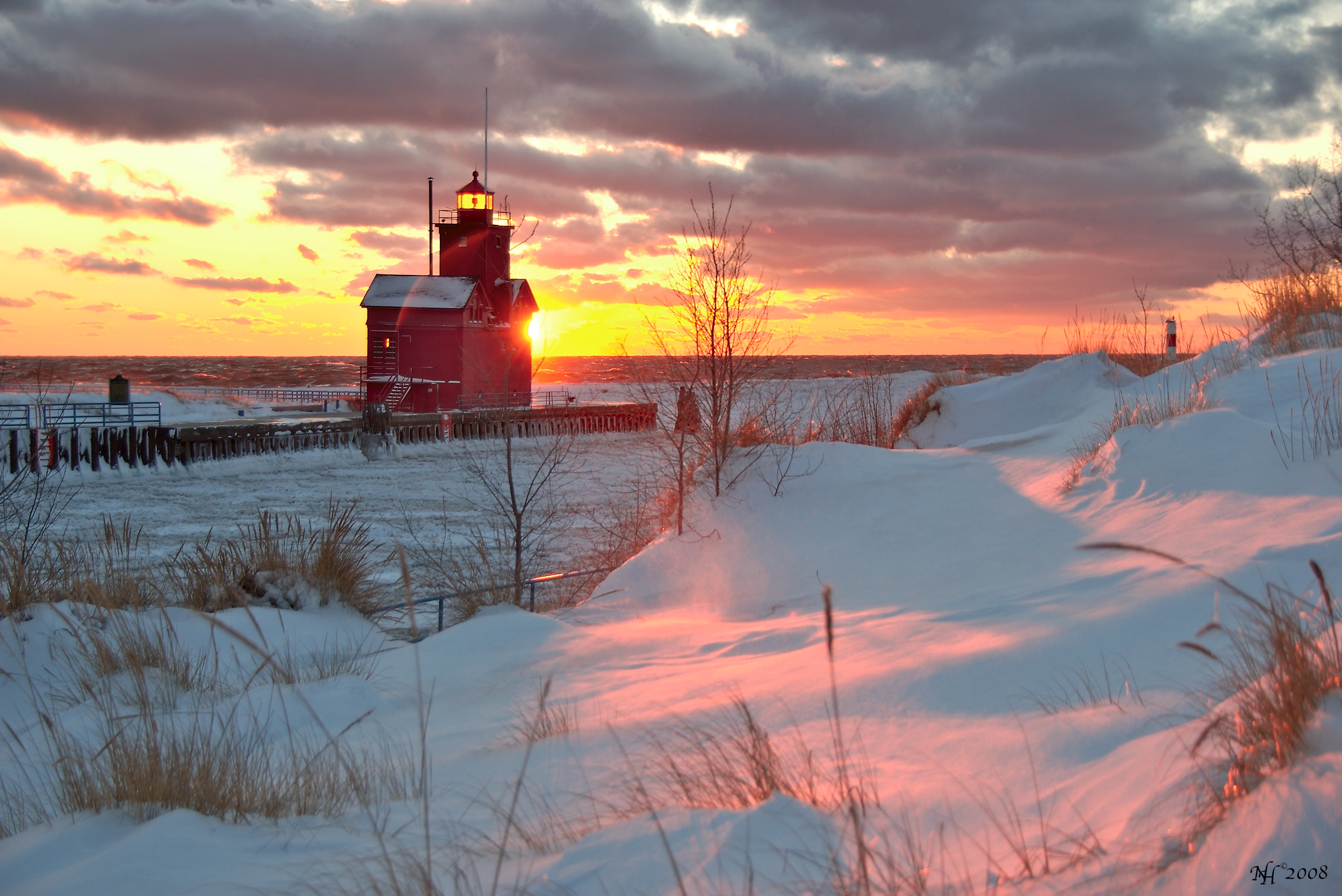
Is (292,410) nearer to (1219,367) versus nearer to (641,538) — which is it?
(641,538)

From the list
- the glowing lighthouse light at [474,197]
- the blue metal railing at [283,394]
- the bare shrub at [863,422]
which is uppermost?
Result: the glowing lighthouse light at [474,197]

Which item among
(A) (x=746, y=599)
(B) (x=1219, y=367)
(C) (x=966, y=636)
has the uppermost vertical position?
(B) (x=1219, y=367)

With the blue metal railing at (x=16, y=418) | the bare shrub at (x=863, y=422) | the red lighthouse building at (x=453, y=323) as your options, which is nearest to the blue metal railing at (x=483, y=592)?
the bare shrub at (x=863, y=422)

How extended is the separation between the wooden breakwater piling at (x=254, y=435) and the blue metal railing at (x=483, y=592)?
8.71 metres

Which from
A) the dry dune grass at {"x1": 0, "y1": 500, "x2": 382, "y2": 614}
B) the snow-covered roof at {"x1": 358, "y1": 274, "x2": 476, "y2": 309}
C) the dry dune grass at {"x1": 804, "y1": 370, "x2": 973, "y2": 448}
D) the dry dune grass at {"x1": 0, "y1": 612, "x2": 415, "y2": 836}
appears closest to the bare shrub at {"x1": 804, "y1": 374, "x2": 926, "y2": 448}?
the dry dune grass at {"x1": 804, "y1": 370, "x2": 973, "y2": 448}

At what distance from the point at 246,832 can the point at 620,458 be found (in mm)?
27625

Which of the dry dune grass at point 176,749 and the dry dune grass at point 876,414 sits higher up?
the dry dune grass at point 876,414

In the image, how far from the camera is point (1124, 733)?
3.16 metres

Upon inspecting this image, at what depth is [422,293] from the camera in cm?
4094

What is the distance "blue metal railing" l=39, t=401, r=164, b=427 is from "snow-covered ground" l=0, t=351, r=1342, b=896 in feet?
58.6

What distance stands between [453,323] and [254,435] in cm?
1254

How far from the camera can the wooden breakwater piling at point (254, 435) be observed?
984 inches

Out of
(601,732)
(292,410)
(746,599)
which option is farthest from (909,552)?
(292,410)

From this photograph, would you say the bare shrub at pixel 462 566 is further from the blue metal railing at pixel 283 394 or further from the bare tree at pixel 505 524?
the blue metal railing at pixel 283 394
